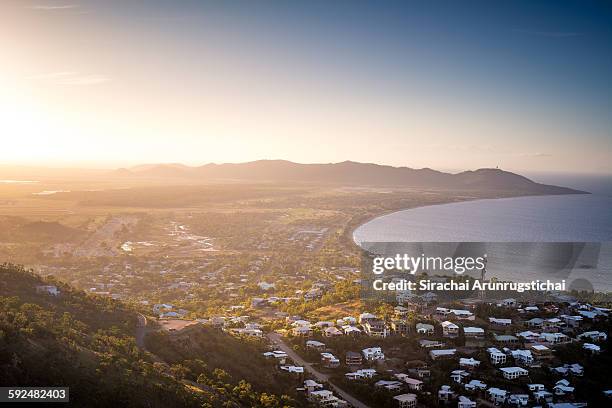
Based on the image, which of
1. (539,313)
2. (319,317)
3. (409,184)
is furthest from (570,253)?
(409,184)

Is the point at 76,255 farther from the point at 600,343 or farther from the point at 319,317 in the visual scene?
the point at 600,343

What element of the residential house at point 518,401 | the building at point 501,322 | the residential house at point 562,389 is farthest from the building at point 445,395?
the building at point 501,322

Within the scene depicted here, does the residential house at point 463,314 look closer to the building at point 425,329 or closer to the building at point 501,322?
the building at point 501,322

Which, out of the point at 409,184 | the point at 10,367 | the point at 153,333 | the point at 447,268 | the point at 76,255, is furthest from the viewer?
the point at 409,184

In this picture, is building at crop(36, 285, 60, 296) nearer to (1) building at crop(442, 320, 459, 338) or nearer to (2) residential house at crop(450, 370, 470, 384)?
(2) residential house at crop(450, 370, 470, 384)

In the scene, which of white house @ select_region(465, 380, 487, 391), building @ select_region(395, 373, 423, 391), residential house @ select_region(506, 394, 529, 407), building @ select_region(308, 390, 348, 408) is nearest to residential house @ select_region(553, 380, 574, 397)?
residential house @ select_region(506, 394, 529, 407)

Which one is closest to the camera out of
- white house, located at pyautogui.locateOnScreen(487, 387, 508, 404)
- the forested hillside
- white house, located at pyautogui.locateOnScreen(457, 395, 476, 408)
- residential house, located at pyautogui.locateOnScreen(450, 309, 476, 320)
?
the forested hillside

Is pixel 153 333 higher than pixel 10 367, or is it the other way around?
pixel 10 367
